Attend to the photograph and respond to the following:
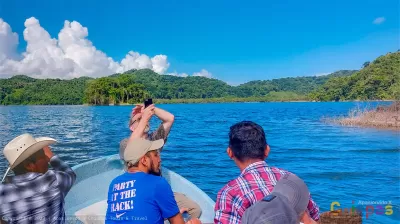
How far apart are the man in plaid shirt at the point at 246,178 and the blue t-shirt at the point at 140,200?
317 millimetres

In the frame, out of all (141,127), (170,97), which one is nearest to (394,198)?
(141,127)

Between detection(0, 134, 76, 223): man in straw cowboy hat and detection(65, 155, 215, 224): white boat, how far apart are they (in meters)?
1.55

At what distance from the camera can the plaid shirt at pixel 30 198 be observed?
7.45 feet

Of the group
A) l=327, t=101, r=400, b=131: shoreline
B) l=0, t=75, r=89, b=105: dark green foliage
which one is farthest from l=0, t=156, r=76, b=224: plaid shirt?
l=0, t=75, r=89, b=105: dark green foliage

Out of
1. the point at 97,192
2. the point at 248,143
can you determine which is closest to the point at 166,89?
the point at 97,192

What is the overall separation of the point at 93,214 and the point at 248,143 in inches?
103

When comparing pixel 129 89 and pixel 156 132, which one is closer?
pixel 156 132

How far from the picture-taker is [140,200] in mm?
2139

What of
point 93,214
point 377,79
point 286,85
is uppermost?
point 286,85

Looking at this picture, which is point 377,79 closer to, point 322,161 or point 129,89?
point 322,161

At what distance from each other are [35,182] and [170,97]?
389 feet

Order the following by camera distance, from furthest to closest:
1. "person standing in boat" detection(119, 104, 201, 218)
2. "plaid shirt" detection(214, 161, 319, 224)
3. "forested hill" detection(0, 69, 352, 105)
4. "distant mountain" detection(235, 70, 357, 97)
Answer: "distant mountain" detection(235, 70, 357, 97) → "forested hill" detection(0, 69, 352, 105) → "person standing in boat" detection(119, 104, 201, 218) → "plaid shirt" detection(214, 161, 319, 224)

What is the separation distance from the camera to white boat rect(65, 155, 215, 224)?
4055 millimetres

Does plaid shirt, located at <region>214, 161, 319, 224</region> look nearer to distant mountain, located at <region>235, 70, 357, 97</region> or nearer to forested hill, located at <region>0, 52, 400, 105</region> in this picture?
forested hill, located at <region>0, 52, 400, 105</region>
